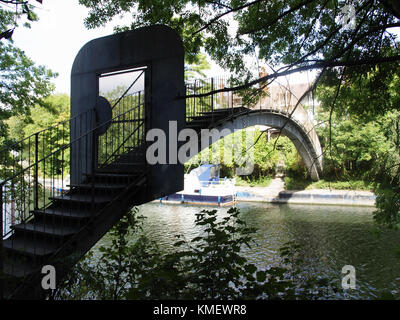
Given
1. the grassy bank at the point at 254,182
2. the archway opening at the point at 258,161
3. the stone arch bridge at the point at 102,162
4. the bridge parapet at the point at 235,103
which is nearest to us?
the stone arch bridge at the point at 102,162

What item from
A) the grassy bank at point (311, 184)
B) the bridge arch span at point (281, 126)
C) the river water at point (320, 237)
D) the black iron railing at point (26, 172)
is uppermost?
the bridge arch span at point (281, 126)

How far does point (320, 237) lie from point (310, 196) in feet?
27.4

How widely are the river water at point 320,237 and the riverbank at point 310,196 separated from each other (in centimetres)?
80

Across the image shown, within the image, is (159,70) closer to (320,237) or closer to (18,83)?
(18,83)

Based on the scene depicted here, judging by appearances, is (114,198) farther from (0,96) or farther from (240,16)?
(0,96)

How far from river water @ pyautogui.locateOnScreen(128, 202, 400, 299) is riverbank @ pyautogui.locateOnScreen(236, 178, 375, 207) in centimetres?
80

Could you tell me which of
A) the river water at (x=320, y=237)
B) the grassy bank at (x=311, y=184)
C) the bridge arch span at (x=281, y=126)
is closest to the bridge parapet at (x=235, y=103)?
the bridge arch span at (x=281, y=126)

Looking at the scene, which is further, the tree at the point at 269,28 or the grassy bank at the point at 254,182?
the grassy bank at the point at 254,182

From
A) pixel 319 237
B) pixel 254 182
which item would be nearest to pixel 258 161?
pixel 254 182

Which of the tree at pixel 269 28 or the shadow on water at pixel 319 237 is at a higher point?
the tree at pixel 269 28

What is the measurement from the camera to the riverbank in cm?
1983

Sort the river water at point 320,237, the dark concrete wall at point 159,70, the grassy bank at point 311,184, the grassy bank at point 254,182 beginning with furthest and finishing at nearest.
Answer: the grassy bank at point 254,182 → the grassy bank at point 311,184 → the river water at point 320,237 → the dark concrete wall at point 159,70

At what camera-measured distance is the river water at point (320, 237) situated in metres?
9.39

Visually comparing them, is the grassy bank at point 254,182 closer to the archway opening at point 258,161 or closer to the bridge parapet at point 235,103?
the archway opening at point 258,161
